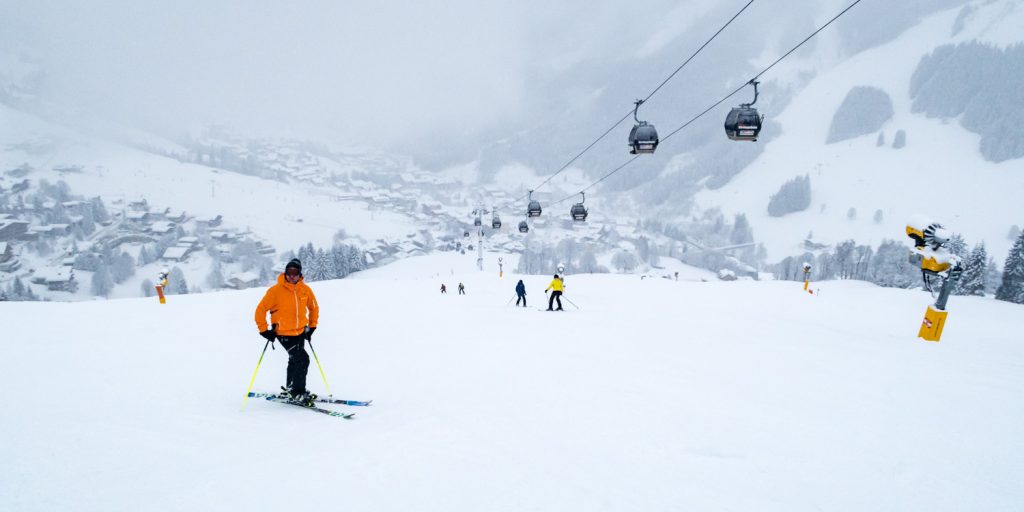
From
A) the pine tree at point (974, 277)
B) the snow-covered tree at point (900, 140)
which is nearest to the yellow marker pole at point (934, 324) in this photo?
the pine tree at point (974, 277)

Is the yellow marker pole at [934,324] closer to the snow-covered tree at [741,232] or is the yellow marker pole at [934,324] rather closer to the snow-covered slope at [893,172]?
the snow-covered slope at [893,172]

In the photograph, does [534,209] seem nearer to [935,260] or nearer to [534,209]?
[534,209]

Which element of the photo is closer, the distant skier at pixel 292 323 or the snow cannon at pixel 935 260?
the distant skier at pixel 292 323

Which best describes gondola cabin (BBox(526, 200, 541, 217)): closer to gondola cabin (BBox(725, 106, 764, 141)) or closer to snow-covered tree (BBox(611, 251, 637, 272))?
gondola cabin (BBox(725, 106, 764, 141))

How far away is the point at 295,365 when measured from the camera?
5.63m

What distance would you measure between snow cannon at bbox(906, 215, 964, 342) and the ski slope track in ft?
5.33

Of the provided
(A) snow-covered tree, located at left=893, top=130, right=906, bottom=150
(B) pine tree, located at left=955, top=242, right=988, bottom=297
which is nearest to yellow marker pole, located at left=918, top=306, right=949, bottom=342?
(B) pine tree, located at left=955, top=242, right=988, bottom=297

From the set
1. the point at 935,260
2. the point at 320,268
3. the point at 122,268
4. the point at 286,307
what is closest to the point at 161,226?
the point at 122,268

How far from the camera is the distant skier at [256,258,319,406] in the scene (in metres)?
5.55

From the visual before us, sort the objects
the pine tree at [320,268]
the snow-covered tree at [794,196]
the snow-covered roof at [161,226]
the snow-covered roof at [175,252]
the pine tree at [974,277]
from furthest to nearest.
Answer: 1. the snow-covered tree at [794,196]
2. the snow-covered roof at [161,226]
3. the snow-covered roof at [175,252]
4. the pine tree at [320,268]
5. the pine tree at [974,277]

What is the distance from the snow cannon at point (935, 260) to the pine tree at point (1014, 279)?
47890 mm

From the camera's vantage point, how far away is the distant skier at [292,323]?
18.2 feet

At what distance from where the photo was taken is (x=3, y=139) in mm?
189875

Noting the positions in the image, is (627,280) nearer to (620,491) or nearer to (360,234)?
(620,491)
